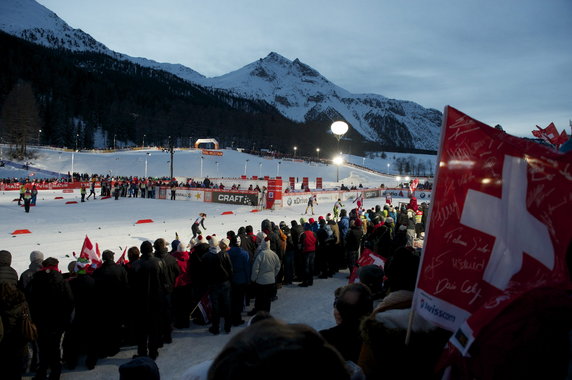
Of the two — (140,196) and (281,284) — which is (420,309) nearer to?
(281,284)

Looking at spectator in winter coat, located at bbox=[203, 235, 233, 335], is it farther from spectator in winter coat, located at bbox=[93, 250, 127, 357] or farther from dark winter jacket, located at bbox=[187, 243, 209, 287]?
spectator in winter coat, located at bbox=[93, 250, 127, 357]

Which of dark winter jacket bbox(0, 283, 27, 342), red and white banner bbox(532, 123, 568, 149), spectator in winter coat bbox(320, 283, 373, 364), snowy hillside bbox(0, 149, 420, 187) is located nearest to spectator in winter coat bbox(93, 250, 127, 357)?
dark winter jacket bbox(0, 283, 27, 342)

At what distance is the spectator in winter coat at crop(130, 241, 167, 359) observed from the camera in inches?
221

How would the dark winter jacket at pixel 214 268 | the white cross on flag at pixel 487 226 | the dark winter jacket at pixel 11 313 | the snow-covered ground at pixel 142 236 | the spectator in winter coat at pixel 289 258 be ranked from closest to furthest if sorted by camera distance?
the white cross on flag at pixel 487 226 → the dark winter jacket at pixel 11 313 → the snow-covered ground at pixel 142 236 → the dark winter jacket at pixel 214 268 → the spectator in winter coat at pixel 289 258

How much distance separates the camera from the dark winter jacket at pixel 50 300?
4.80 m

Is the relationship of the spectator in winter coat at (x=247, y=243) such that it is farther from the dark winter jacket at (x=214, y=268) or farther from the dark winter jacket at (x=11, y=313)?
the dark winter jacket at (x=11, y=313)

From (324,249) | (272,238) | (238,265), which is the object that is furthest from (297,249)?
(238,265)

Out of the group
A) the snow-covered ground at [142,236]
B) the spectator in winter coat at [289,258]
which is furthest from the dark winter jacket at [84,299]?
the spectator in winter coat at [289,258]

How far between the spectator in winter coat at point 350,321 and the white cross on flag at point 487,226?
51 cm

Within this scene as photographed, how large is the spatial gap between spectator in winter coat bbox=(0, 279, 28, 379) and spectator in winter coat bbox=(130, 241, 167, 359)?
1.55 metres

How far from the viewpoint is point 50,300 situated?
481 cm

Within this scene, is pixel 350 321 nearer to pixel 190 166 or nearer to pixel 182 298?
pixel 182 298

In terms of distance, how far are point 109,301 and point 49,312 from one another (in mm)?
932

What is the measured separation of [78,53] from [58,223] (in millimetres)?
218777
